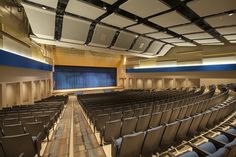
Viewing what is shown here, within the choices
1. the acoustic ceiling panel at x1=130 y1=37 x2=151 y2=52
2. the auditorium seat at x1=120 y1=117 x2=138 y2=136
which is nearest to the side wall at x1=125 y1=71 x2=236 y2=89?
the acoustic ceiling panel at x1=130 y1=37 x2=151 y2=52

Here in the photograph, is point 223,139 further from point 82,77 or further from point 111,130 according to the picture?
point 82,77

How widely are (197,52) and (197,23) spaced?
8.68 meters

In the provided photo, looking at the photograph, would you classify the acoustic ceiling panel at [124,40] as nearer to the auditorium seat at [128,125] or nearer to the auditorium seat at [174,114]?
the auditorium seat at [174,114]

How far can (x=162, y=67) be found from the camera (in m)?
17.2

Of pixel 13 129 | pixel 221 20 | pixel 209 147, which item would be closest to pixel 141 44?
pixel 221 20

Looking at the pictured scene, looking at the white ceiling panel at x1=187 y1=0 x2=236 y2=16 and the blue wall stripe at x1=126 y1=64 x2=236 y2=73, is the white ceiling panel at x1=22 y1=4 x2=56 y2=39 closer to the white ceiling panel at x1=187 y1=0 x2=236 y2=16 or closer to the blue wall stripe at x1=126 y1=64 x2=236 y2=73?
the white ceiling panel at x1=187 y1=0 x2=236 y2=16

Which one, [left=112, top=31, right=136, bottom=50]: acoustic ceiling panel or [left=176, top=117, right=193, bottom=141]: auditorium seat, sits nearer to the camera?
[left=176, top=117, right=193, bottom=141]: auditorium seat

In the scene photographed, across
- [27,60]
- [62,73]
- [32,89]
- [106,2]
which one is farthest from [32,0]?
[62,73]

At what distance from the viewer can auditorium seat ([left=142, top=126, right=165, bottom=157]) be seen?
284 cm

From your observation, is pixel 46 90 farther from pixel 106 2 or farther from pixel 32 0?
pixel 106 2

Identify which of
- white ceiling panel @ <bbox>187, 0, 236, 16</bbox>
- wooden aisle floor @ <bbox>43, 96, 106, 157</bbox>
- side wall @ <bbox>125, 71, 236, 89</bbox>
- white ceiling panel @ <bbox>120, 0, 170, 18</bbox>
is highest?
white ceiling panel @ <bbox>120, 0, 170, 18</bbox>

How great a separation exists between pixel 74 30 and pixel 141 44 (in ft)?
17.1

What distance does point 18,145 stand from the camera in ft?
9.22

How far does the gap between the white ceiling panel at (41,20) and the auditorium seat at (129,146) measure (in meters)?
5.45
